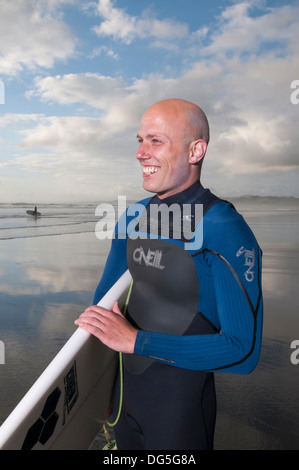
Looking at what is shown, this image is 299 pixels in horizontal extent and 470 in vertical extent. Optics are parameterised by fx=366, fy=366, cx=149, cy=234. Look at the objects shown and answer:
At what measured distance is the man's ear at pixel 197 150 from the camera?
64.8 inches

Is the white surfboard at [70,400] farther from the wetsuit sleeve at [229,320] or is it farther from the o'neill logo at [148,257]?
the wetsuit sleeve at [229,320]

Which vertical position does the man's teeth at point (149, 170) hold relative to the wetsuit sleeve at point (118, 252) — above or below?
above

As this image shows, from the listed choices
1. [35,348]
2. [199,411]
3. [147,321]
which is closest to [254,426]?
[199,411]

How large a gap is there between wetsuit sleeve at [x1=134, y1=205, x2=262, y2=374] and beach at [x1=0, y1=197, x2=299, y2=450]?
5.05 ft

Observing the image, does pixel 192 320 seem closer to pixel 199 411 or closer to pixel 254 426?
pixel 199 411

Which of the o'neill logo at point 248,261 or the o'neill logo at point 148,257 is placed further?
the o'neill logo at point 148,257

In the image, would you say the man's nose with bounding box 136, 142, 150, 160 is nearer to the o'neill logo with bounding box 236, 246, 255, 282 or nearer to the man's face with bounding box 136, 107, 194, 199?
the man's face with bounding box 136, 107, 194, 199

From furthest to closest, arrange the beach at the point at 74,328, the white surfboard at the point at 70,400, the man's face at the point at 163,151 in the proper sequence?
the beach at the point at 74,328 → the man's face at the point at 163,151 → the white surfboard at the point at 70,400

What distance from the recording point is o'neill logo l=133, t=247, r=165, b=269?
5.42 ft

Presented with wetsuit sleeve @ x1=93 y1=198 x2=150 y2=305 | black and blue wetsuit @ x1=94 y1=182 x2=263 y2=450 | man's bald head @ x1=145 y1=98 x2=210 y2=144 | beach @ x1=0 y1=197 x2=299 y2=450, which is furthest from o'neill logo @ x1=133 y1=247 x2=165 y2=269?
beach @ x1=0 y1=197 x2=299 y2=450

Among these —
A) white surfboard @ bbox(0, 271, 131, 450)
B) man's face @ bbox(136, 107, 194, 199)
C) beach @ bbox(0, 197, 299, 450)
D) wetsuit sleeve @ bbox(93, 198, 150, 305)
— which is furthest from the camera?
beach @ bbox(0, 197, 299, 450)

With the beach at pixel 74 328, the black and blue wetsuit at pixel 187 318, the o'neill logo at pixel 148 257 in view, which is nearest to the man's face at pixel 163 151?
the black and blue wetsuit at pixel 187 318

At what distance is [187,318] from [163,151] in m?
0.74

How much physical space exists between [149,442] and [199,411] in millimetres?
268
